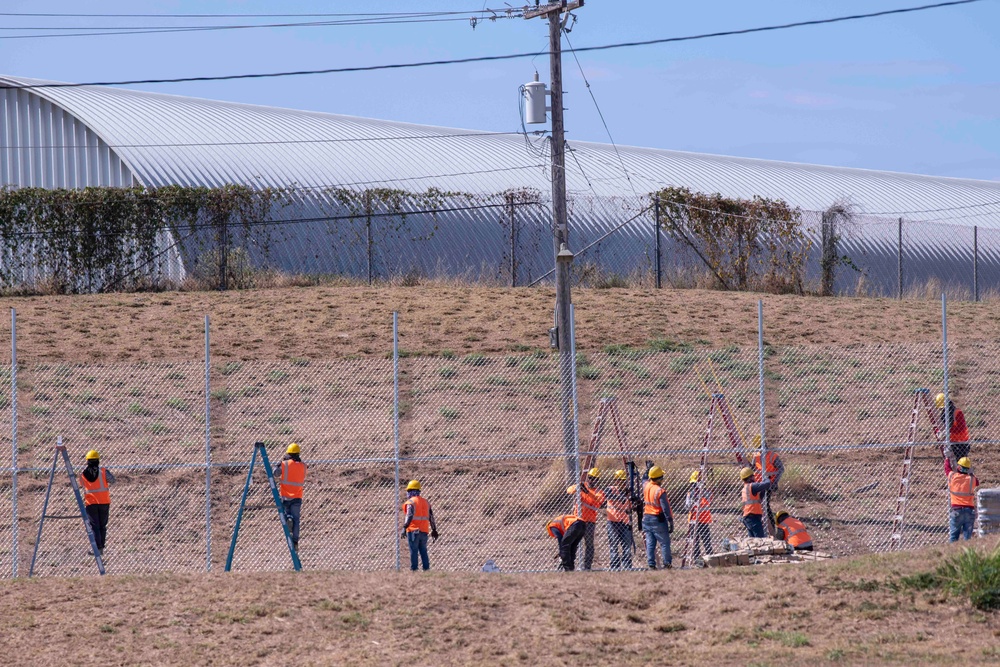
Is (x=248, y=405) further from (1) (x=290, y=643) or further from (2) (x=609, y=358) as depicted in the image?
(1) (x=290, y=643)

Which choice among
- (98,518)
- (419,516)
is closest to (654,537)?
(419,516)

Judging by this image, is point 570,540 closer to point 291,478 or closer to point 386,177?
point 291,478

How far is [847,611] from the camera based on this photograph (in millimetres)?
10203

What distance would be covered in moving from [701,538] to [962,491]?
A: 3.02m

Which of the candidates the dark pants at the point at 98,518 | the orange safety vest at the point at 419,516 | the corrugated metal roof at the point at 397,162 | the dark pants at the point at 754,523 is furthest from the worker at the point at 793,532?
the corrugated metal roof at the point at 397,162

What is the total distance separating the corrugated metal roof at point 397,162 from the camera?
2706 centimetres

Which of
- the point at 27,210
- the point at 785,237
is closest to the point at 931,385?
the point at 785,237

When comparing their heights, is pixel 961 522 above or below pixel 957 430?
below

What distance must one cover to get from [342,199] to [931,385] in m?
13.9

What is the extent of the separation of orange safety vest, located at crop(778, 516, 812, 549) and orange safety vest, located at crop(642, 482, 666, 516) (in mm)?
1374

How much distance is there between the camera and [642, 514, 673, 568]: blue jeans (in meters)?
12.9

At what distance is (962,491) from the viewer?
44.1 ft

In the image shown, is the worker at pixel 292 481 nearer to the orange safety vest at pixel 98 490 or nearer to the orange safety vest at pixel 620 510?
the orange safety vest at pixel 98 490

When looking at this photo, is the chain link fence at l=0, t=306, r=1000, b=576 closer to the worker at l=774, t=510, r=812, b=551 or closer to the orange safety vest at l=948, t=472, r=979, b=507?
the orange safety vest at l=948, t=472, r=979, b=507
